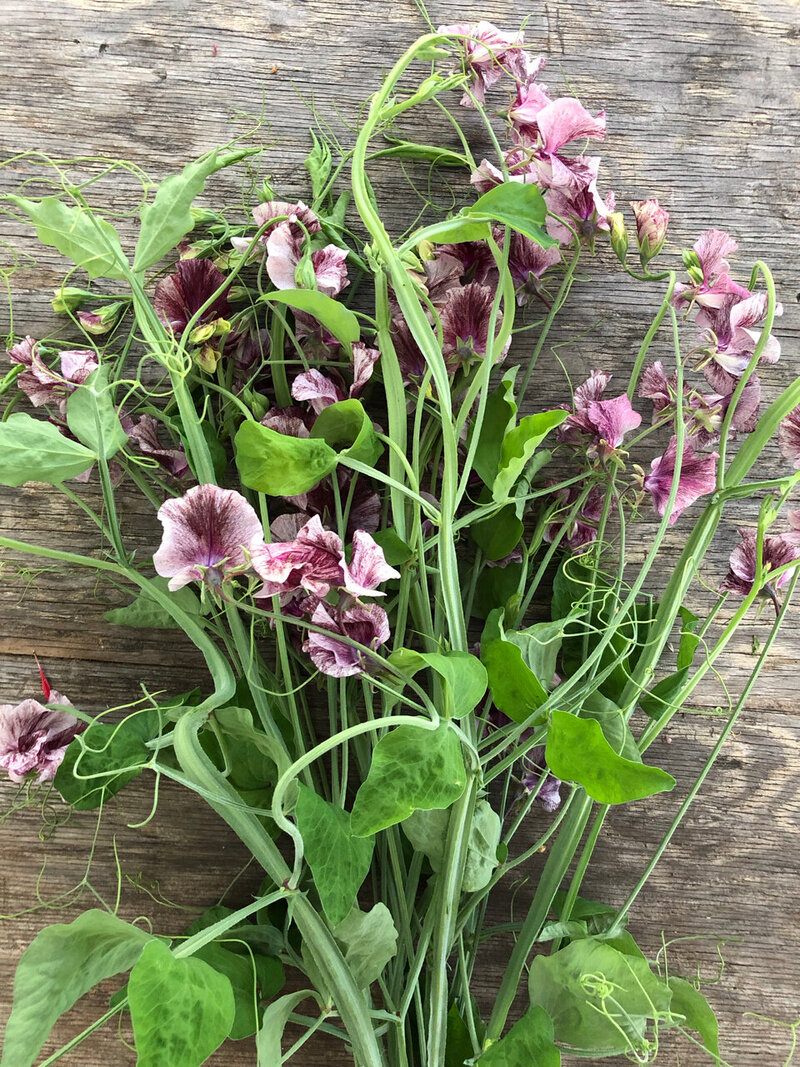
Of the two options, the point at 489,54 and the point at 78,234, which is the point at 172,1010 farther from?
the point at 489,54

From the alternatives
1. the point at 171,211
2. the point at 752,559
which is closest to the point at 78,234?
the point at 171,211

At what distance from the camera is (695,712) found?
2.69ft

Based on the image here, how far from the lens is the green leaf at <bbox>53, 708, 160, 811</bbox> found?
0.58m

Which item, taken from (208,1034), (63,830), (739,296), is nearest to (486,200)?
(739,296)

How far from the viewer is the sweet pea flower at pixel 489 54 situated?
2.28ft

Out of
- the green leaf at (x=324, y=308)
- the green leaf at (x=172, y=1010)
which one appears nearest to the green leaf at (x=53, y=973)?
the green leaf at (x=172, y=1010)

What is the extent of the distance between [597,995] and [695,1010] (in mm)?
130

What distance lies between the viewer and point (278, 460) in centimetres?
50

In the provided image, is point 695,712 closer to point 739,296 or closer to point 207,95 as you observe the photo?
point 739,296

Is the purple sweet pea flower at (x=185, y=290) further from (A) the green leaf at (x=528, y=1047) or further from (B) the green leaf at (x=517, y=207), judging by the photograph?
(A) the green leaf at (x=528, y=1047)

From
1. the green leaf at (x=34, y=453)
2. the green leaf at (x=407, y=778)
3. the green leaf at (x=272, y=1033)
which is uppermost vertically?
the green leaf at (x=34, y=453)

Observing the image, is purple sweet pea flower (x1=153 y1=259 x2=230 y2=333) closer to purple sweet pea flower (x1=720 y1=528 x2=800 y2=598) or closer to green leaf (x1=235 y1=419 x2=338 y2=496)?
green leaf (x1=235 y1=419 x2=338 y2=496)

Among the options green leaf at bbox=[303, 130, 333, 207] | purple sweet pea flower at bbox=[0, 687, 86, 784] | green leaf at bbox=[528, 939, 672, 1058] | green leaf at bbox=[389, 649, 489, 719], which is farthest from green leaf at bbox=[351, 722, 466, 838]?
green leaf at bbox=[303, 130, 333, 207]

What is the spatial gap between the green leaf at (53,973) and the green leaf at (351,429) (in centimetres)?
36
